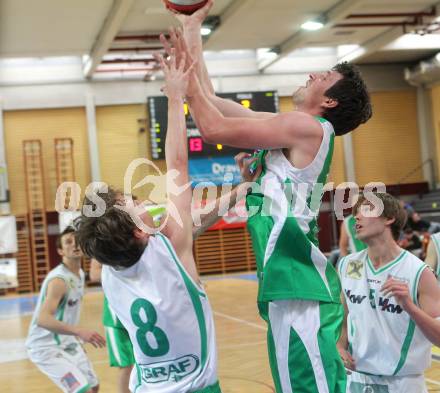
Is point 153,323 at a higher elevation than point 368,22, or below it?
below

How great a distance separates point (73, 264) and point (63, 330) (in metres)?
0.67

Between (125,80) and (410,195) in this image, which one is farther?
(410,195)

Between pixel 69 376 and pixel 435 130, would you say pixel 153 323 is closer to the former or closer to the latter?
pixel 69 376

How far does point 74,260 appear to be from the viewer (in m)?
5.35

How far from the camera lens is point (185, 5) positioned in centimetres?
290

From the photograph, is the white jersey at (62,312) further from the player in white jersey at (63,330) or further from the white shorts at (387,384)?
the white shorts at (387,384)

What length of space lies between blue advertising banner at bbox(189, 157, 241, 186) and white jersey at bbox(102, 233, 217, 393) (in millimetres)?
13416

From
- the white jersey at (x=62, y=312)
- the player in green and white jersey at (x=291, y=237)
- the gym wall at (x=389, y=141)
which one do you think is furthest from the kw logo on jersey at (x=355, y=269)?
the gym wall at (x=389, y=141)

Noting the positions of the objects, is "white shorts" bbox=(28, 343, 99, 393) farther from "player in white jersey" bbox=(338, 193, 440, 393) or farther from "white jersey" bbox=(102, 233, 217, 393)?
"white jersey" bbox=(102, 233, 217, 393)

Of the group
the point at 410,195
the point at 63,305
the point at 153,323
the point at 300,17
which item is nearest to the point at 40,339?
the point at 63,305

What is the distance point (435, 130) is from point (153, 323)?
18196mm

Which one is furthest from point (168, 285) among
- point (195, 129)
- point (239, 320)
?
point (195, 129)

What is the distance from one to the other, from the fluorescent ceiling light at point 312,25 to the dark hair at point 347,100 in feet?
38.9

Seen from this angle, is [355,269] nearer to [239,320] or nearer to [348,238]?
[348,238]
